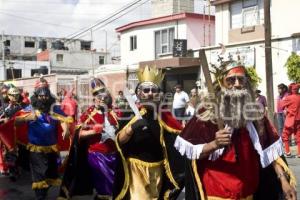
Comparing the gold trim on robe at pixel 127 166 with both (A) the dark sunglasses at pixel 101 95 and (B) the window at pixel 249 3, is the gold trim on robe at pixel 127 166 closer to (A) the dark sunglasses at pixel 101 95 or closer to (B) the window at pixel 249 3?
(A) the dark sunglasses at pixel 101 95

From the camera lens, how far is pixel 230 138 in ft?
12.0

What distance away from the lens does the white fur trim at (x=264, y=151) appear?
12.7 ft

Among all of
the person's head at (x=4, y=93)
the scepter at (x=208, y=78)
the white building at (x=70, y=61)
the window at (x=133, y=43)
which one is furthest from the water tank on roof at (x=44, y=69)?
the scepter at (x=208, y=78)

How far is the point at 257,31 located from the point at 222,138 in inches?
789

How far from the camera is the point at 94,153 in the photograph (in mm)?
6508

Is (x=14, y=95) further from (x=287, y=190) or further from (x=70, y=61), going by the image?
(x=70, y=61)

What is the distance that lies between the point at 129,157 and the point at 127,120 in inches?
14.7

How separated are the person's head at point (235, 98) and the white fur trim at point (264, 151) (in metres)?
0.10

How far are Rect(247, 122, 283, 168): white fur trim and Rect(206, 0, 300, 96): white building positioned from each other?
13995 millimetres


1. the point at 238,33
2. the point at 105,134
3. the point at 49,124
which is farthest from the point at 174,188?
the point at 238,33

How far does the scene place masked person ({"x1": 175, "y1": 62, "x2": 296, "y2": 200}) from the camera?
12.4ft

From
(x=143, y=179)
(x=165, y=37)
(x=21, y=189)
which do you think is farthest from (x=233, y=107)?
(x=165, y=37)

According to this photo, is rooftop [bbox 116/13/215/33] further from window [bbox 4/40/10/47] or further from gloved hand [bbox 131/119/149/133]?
window [bbox 4/40/10/47]

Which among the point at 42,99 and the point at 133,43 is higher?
the point at 133,43
